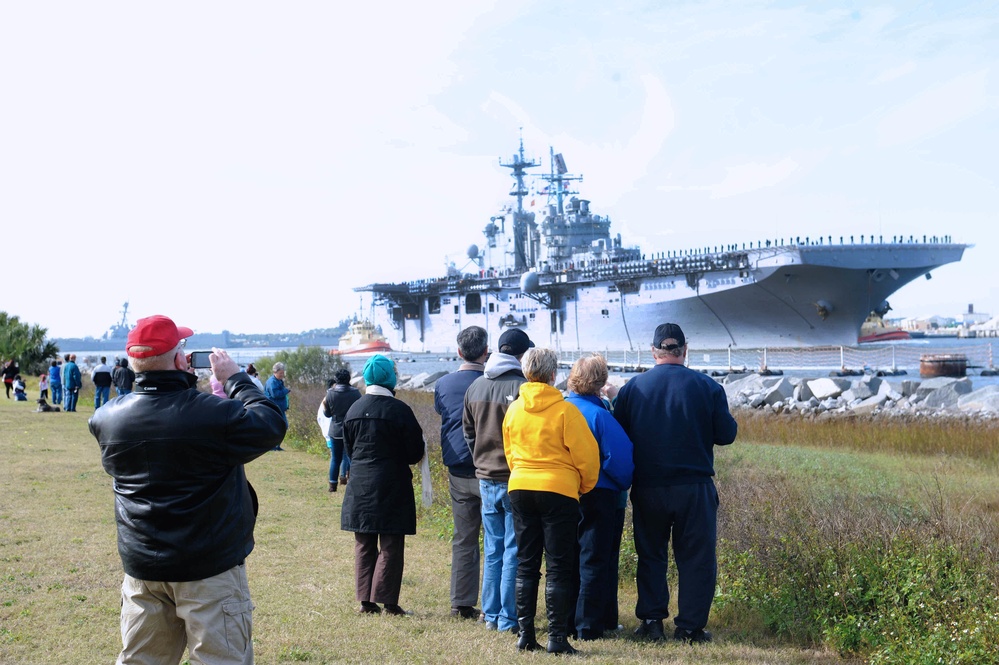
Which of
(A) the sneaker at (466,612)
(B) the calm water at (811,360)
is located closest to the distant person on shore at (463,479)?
Result: (A) the sneaker at (466,612)

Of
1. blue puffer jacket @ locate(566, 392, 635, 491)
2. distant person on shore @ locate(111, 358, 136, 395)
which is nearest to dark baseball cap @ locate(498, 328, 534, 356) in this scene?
blue puffer jacket @ locate(566, 392, 635, 491)

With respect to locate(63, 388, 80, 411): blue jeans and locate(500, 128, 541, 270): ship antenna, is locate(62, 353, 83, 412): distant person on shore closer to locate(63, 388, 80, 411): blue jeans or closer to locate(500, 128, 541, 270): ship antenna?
locate(63, 388, 80, 411): blue jeans

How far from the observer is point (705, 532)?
15.5 feet

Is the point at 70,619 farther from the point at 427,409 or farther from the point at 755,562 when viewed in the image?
the point at 427,409

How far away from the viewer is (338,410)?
9.01 metres

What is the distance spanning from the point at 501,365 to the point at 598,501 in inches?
35.6

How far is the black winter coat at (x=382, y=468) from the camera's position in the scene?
17.1ft

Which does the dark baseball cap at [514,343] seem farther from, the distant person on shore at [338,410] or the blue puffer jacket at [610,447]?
the distant person on shore at [338,410]

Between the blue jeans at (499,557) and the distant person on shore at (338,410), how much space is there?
11.9 feet

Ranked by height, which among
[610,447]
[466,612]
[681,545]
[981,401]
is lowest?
[466,612]

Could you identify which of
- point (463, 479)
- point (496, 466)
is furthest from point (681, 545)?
point (463, 479)

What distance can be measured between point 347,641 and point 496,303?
49464 mm

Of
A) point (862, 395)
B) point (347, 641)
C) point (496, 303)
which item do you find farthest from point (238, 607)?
point (496, 303)

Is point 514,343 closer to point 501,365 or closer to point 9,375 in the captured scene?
point 501,365
